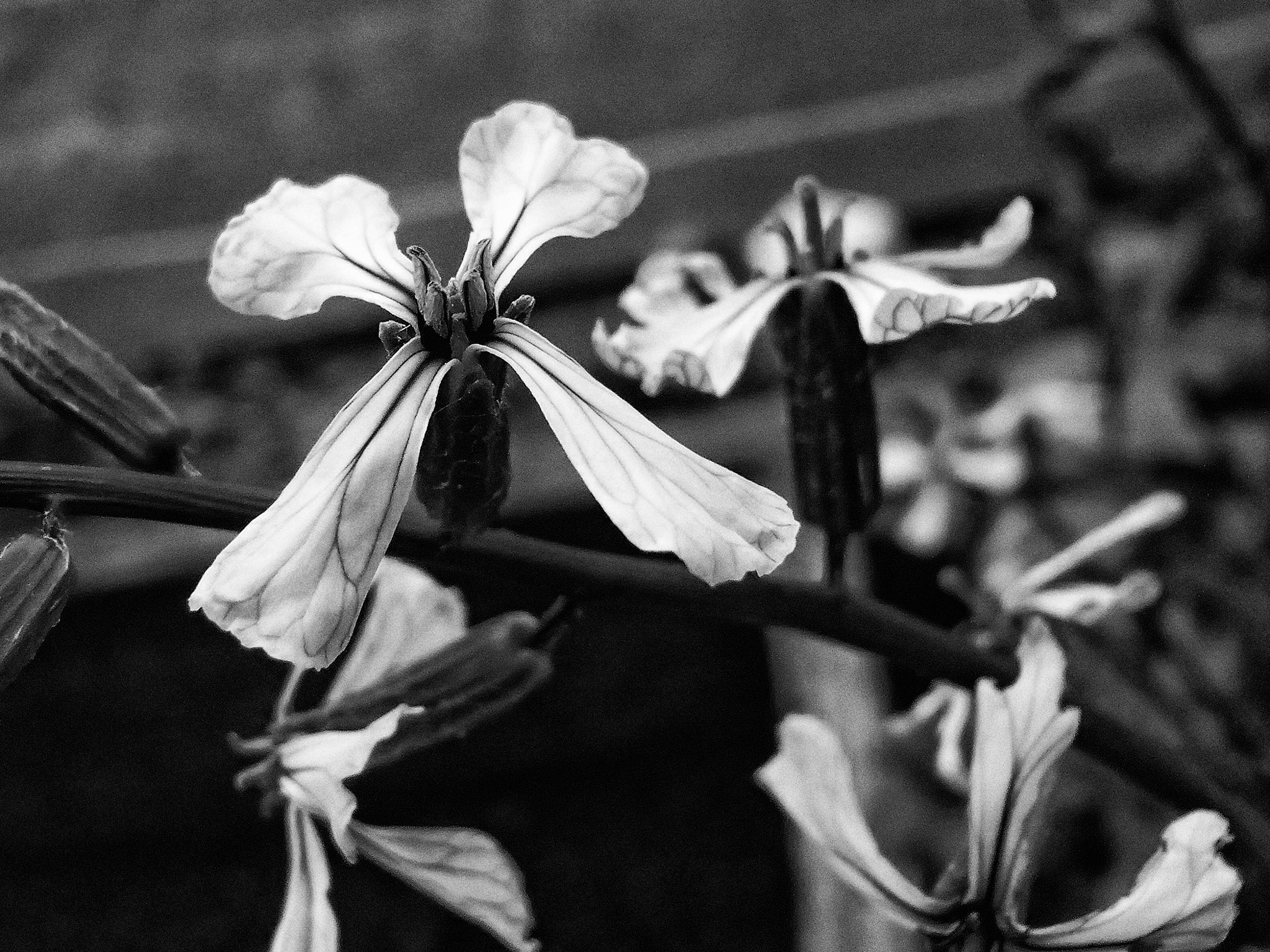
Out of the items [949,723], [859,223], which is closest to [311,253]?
[949,723]

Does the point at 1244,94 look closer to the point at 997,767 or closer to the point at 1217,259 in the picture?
the point at 1217,259

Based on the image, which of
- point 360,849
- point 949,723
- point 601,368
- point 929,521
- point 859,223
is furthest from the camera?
point 601,368

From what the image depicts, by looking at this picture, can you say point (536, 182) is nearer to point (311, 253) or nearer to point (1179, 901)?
point (311, 253)

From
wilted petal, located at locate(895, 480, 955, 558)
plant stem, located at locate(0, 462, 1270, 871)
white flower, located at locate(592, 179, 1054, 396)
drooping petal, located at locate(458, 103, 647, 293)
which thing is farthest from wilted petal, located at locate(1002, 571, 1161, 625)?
wilted petal, located at locate(895, 480, 955, 558)

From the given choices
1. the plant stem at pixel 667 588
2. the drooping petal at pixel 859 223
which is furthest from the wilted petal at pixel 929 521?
the plant stem at pixel 667 588

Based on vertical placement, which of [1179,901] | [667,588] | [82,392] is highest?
[82,392]

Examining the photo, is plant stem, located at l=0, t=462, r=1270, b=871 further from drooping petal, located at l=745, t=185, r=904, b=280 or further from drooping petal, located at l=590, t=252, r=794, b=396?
drooping petal, located at l=745, t=185, r=904, b=280
